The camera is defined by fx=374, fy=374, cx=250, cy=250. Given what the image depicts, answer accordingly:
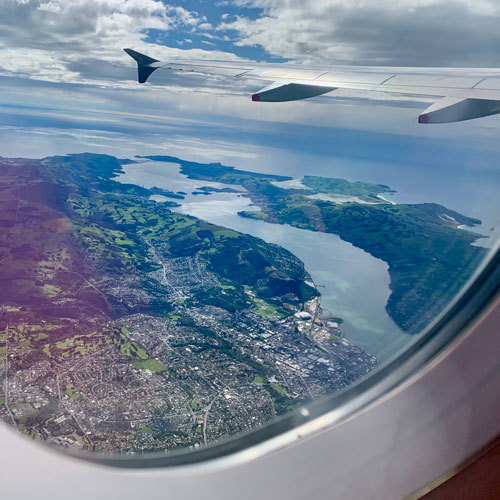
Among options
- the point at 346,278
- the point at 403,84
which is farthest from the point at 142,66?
the point at 346,278

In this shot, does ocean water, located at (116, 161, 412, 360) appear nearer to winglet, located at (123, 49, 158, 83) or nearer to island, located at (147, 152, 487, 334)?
Answer: island, located at (147, 152, 487, 334)

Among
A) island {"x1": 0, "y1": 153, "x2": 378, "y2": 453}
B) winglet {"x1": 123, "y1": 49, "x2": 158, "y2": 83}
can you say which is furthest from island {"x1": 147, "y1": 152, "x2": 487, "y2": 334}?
winglet {"x1": 123, "y1": 49, "x2": 158, "y2": 83}

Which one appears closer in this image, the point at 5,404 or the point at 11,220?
the point at 5,404

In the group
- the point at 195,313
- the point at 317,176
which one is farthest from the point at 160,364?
the point at 317,176

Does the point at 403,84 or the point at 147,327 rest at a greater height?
the point at 403,84

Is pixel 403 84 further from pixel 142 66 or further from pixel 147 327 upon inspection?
pixel 147 327

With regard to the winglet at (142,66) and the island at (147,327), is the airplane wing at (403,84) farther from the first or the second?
the island at (147,327)

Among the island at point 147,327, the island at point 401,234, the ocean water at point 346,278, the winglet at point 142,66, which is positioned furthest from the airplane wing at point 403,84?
the island at point 147,327

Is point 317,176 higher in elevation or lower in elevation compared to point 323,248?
higher

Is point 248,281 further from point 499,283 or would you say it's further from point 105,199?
point 105,199
